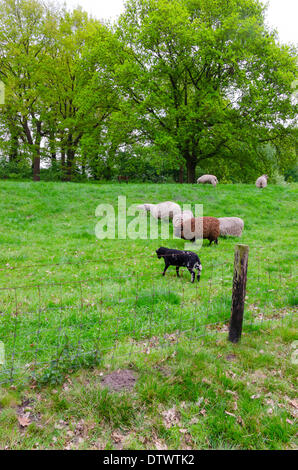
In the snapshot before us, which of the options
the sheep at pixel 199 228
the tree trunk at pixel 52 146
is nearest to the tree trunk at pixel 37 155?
the tree trunk at pixel 52 146

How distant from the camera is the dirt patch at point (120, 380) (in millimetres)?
3568

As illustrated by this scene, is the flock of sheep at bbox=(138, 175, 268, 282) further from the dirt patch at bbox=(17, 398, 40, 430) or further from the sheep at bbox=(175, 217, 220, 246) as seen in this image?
the dirt patch at bbox=(17, 398, 40, 430)

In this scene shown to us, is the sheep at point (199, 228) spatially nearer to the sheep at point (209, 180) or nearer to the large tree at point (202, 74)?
the sheep at point (209, 180)

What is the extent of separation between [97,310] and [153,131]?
806 inches

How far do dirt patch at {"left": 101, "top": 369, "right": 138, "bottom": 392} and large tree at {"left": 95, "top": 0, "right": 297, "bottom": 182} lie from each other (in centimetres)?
1875

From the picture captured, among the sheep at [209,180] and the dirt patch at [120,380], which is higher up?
the sheep at [209,180]

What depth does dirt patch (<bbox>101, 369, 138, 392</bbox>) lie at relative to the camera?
357 centimetres

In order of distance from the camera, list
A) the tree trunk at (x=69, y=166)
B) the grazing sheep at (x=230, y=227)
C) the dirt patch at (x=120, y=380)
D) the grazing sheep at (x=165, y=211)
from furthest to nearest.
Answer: the tree trunk at (x=69, y=166) → the grazing sheep at (x=165, y=211) → the grazing sheep at (x=230, y=227) → the dirt patch at (x=120, y=380)

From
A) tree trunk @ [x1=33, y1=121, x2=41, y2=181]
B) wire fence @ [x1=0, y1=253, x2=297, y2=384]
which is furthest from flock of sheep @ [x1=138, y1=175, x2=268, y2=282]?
tree trunk @ [x1=33, y1=121, x2=41, y2=181]

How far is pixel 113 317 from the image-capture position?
5.21 metres

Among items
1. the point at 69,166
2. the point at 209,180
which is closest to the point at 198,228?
the point at 209,180

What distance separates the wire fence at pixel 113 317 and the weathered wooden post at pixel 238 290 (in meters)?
0.36

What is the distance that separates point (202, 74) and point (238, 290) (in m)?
24.2

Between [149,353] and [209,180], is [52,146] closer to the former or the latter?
[209,180]
